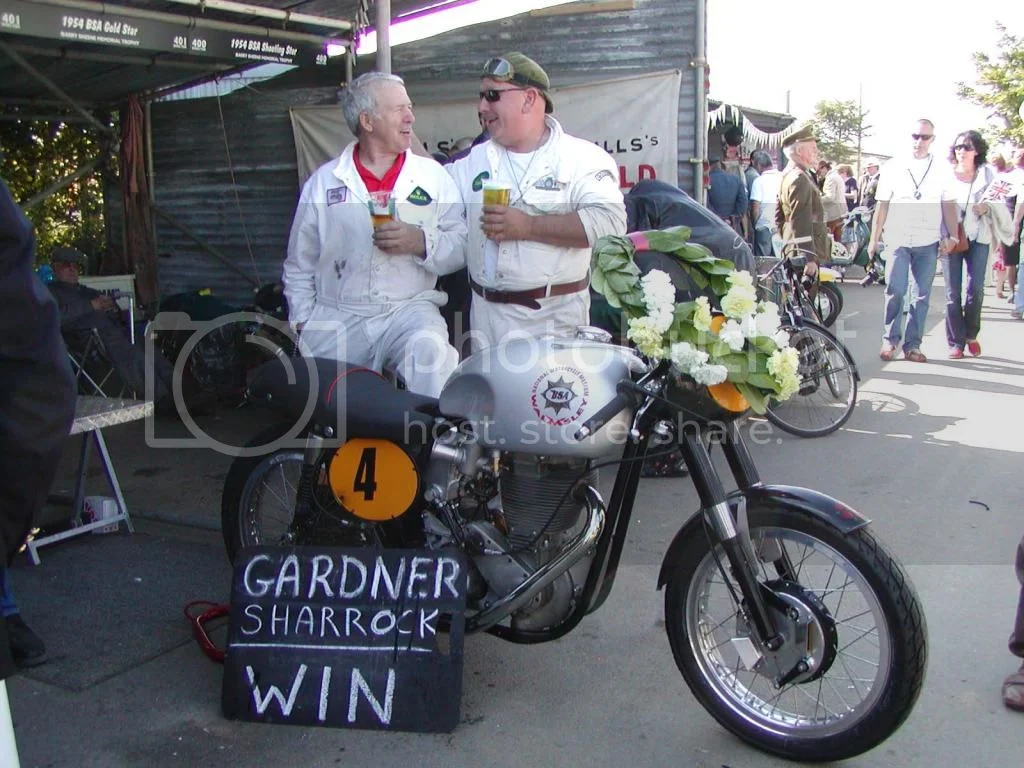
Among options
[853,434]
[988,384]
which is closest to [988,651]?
[853,434]

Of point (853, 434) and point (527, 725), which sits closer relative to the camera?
point (527, 725)

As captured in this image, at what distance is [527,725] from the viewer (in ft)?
9.75

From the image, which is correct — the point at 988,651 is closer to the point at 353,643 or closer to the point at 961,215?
the point at 353,643

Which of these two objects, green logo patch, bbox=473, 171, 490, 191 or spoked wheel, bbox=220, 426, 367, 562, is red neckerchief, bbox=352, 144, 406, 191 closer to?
green logo patch, bbox=473, 171, 490, 191

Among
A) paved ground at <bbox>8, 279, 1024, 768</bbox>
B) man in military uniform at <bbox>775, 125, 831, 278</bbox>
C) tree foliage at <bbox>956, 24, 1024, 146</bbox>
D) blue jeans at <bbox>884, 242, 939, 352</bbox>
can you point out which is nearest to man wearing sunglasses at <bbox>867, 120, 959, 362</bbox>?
blue jeans at <bbox>884, 242, 939, 352</bbox>

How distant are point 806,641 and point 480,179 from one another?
2.46m

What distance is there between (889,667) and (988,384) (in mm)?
6009

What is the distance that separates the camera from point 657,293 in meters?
2.64

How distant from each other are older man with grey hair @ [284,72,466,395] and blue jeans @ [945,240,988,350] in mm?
5999

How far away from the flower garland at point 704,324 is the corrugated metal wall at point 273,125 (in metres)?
4.63

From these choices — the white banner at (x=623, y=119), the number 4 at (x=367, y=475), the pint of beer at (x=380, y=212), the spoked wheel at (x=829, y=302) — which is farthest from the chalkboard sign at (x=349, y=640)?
the spoked wheel at (x=829, y=302)

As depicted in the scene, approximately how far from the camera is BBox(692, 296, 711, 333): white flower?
→ 8.52 feet

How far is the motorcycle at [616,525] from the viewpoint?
2.59 meters

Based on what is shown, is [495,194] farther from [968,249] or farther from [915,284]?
[968,249]
